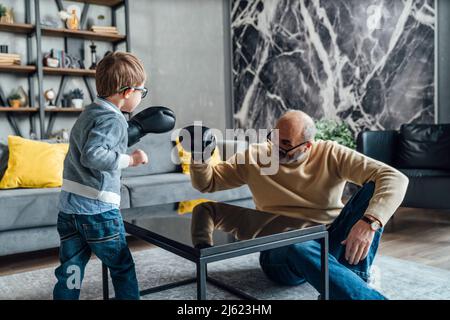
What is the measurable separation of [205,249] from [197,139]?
1.66 feet

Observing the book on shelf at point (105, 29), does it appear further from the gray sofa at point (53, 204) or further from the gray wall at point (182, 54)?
the gray sofa at point (53, 204)

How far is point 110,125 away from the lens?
1.53 meters

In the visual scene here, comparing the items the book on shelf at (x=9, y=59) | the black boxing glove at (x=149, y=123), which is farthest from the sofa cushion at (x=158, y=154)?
the black boxing glove at (x=149, y=123)

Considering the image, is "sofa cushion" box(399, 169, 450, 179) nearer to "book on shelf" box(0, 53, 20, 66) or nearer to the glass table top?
the glass table top

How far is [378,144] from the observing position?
373 centimetres

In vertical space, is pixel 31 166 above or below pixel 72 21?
below

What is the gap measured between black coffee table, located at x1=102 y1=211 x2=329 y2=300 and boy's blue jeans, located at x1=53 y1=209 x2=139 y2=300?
0.11m

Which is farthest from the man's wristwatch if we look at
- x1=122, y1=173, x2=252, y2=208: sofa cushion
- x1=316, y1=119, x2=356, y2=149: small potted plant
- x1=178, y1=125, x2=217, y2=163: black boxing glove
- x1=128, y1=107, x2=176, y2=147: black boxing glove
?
x1=316, y1=119, x2=356, y2=149: small potted plant

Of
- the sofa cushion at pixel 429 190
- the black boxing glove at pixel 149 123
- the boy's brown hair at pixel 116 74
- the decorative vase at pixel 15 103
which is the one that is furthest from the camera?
the decorative vase at pixel 15 103

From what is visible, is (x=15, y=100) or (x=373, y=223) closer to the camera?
(x=373, y=223)

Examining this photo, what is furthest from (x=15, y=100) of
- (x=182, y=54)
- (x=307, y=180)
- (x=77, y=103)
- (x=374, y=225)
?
(x=374, y=225)

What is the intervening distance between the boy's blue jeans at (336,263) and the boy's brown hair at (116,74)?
827 mm

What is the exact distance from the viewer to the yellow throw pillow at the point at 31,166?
2.87 meters

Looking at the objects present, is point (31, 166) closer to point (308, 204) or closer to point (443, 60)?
point (308, 204)
